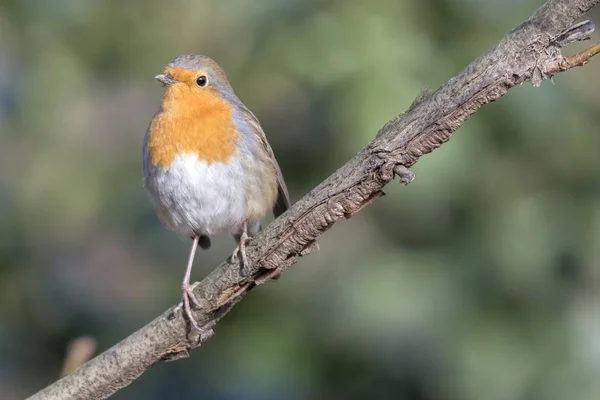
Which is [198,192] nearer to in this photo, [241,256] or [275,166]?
[275,166]

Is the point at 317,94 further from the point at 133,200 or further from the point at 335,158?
the point at 133,200

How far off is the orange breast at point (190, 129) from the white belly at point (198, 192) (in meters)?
0.04

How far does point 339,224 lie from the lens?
461 cm

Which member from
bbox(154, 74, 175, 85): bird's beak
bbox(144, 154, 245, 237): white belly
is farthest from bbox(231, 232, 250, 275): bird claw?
bbox(154, 74, 175, 85): bird's beak

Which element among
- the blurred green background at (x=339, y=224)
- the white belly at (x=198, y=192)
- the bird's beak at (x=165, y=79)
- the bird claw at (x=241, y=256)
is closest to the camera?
the bird claw at (x=241, y=256)

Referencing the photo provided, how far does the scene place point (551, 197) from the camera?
409cm

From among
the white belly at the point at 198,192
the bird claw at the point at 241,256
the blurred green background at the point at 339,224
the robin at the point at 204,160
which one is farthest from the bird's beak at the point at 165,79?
the bird claw at the point at 241,256

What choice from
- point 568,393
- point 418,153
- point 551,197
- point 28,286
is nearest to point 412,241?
point 551,197

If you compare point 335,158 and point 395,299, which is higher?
point 335,158

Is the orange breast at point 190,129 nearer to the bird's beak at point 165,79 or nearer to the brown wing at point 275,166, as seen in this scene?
the bird's beak at point 165,79

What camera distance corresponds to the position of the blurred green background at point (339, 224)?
3.92 metres

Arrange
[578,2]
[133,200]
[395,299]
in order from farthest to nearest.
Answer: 1. [133,200]
2. [395,299]
3. [578,2]

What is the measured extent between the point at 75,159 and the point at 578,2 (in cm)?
318

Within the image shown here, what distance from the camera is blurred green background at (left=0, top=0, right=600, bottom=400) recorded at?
3916 mm
